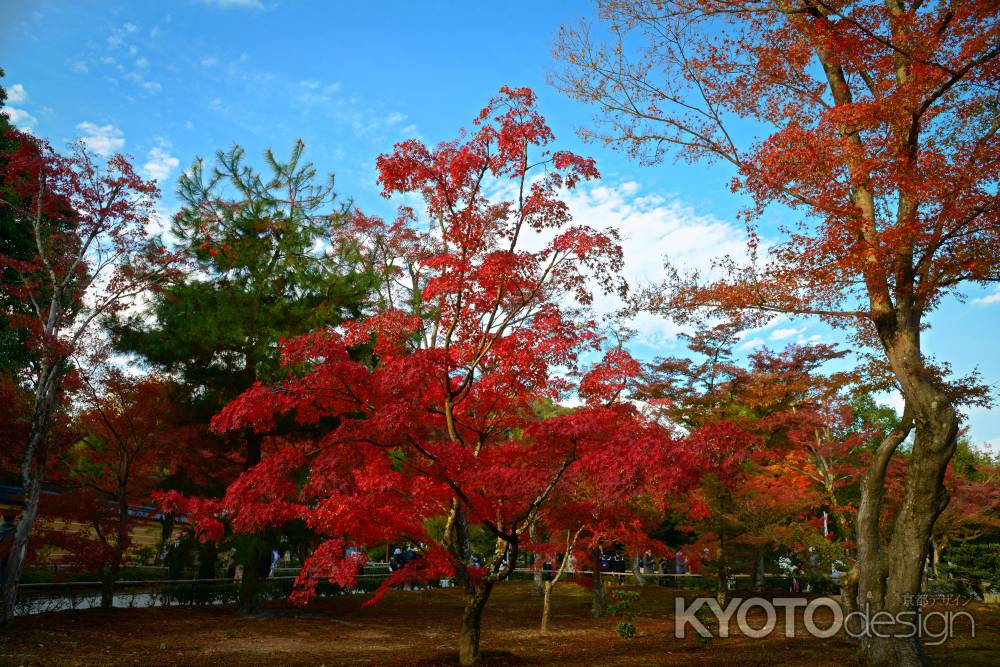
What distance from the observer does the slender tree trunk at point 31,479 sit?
9.94 meters

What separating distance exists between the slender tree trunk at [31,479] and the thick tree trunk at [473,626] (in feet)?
23.9

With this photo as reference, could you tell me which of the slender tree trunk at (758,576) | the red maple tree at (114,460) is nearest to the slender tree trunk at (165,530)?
the red maple tree at (114,460)

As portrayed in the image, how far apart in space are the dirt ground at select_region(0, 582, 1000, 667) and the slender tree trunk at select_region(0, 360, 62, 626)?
59 cm

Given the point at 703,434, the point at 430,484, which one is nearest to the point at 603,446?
the point at 703,434

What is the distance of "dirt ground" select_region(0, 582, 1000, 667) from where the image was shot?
28.6 ft

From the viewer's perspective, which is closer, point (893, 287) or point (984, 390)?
point (893, 287)

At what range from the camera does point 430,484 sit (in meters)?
8.13

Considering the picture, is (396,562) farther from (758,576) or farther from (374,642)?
(374,642)

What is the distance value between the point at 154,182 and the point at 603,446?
975cm

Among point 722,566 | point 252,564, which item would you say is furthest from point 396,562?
point 722,566

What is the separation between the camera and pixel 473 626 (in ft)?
27.8

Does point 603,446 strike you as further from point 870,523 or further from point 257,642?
point 257,642

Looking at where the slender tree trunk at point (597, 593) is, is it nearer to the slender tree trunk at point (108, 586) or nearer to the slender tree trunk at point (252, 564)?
the slender tree trunk at point (252, 564)

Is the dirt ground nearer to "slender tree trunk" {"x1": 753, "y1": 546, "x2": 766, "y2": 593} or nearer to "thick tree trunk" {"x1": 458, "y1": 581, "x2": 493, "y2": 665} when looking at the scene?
"thick tree trunk" {"x1": 458, "y1": 581, "x2": 493, "y2": 665}
